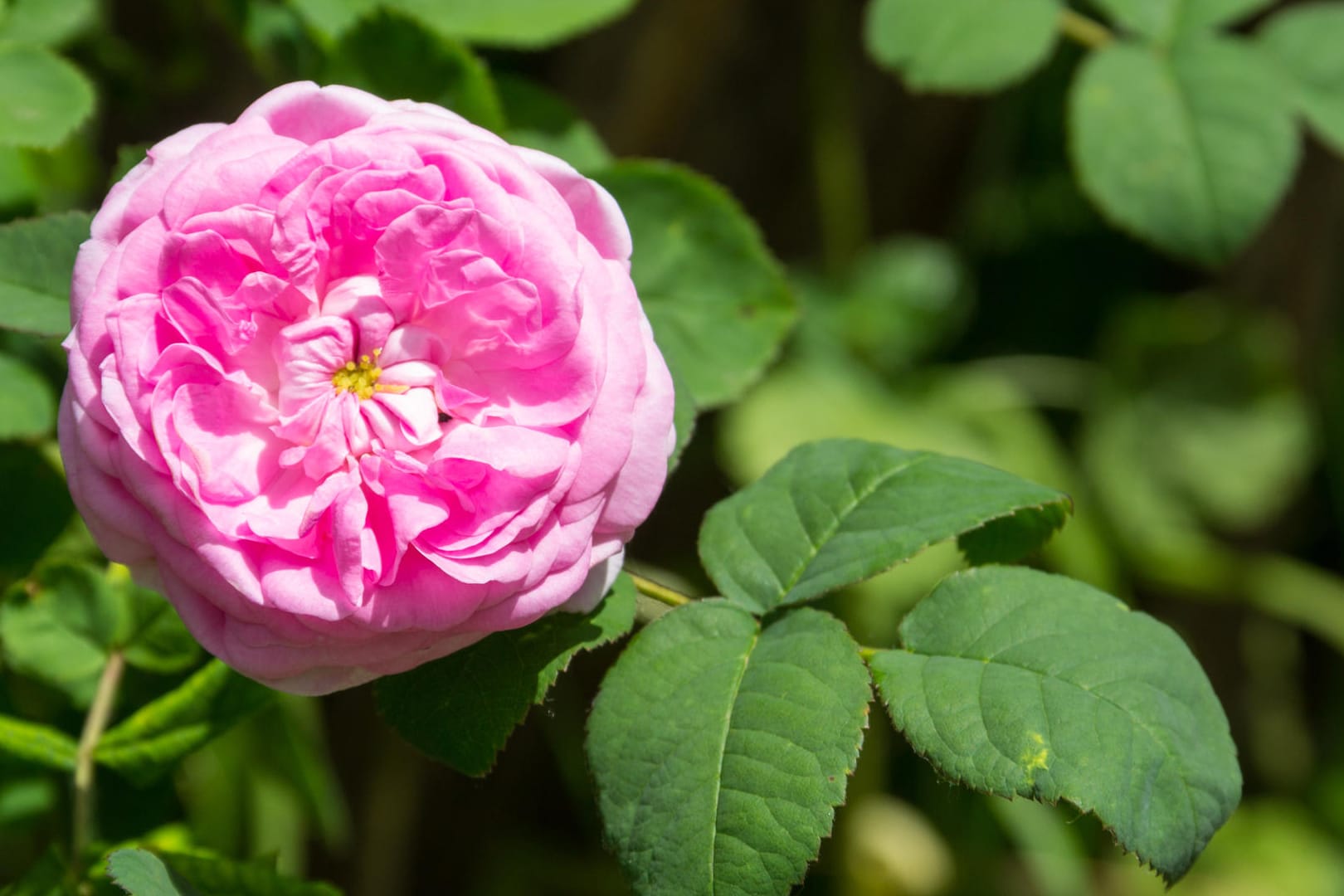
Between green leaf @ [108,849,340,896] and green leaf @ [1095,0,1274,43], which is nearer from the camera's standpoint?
green leaf @ [108,849,340,896]

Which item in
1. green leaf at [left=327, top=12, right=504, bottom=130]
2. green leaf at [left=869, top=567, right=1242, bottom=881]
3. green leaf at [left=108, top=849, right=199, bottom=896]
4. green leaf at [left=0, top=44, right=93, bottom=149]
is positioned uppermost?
green leaf at [left=327, top=12, right=504, bottom=130]

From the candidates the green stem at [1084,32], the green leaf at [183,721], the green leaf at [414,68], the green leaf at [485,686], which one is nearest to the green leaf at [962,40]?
the green stem at [1084,32]

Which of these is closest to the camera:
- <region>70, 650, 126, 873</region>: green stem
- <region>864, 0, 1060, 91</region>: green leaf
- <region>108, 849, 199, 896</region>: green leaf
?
<region>108, 849, 199, 896</region>: green leaf

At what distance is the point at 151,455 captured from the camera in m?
0.60

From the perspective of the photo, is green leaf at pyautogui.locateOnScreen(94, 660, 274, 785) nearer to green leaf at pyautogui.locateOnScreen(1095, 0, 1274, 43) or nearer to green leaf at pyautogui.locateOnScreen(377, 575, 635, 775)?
green leaf at pyautogui.locateOnScreen(377, 575, 635, 775)

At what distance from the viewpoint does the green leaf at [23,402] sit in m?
0.90

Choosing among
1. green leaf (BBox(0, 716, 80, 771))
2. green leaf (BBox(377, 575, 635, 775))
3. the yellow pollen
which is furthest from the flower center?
green leaf (BBox(0, 716, 80, 771))

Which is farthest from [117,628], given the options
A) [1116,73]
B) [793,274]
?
[793,274]

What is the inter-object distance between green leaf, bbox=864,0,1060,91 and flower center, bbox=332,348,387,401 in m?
0.61

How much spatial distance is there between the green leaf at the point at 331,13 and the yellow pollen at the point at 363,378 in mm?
365

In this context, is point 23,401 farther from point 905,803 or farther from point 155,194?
point 905,803

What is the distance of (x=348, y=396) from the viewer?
2.18 feet

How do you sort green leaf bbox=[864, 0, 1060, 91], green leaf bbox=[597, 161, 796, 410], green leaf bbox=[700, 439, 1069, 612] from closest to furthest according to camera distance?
1. green leaf bbox=[700, 439, 1069, 612]
2. green leaf bbox=[597, 161, 796, 410]
3. green leaf bbox=[864, 0, 1060, 91]

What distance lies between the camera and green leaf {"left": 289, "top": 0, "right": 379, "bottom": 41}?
3.08ft
